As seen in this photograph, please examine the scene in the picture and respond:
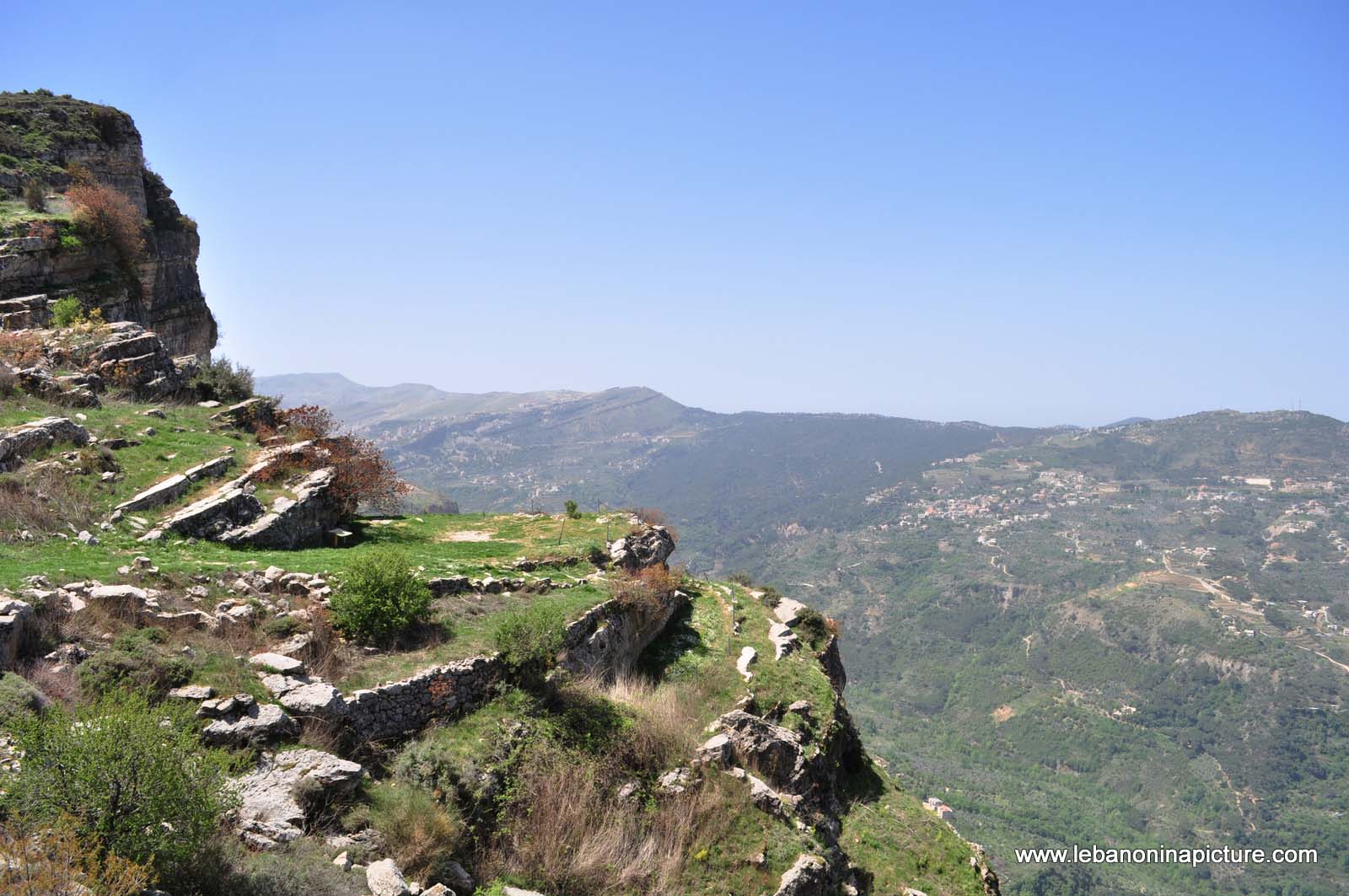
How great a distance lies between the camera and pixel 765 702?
716 inches

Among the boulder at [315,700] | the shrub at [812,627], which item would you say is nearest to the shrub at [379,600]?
the boulder at [315,700]

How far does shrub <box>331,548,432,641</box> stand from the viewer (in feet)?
42.7

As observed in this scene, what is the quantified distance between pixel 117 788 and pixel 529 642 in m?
7.62

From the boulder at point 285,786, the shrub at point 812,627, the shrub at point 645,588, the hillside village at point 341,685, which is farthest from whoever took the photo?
the shrub at point 812,627

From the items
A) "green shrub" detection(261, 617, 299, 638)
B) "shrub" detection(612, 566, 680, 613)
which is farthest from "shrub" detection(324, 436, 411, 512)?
"shrub" detection(612, 566, 680, 613)

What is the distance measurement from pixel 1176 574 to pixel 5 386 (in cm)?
20924

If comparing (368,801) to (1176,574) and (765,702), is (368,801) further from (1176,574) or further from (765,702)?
(1176,574)

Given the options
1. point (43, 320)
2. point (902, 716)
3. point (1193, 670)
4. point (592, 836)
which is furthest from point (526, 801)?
point (1193, 670)

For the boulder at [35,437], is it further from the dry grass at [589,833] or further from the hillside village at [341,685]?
the dry grass at [589,833]

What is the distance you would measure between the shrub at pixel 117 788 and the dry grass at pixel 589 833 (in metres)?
4.75

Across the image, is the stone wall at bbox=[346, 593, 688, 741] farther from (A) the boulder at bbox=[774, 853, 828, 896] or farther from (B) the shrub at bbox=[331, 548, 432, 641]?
(A) the boulder at bbox=[774, 853, 828, 896]

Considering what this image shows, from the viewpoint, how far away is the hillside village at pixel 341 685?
7242mm

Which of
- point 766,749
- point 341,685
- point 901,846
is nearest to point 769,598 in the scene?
point 901,846

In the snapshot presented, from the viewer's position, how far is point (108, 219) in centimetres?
2853
